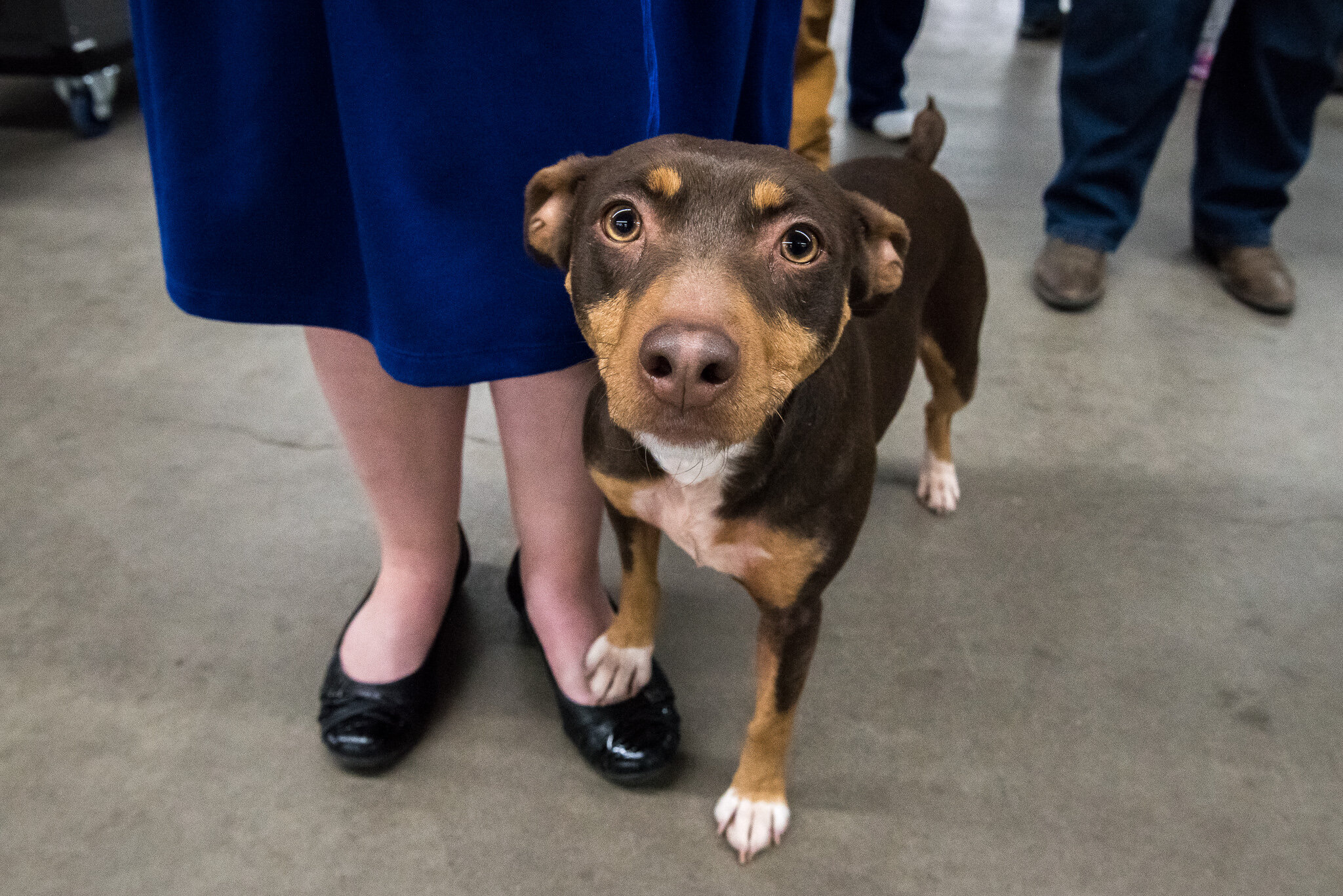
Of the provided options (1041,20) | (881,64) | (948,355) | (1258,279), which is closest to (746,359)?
(948,355)

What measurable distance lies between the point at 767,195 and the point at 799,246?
0.07 m

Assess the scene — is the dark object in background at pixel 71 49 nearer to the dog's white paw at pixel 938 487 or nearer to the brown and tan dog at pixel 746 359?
the brown and tan dog at pixel 746 359

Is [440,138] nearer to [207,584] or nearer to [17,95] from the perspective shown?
[207,584]

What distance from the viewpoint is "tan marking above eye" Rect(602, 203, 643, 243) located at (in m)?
1.04

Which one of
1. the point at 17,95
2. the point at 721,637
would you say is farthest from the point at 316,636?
the point at 17,95

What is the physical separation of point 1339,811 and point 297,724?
5.61 feet

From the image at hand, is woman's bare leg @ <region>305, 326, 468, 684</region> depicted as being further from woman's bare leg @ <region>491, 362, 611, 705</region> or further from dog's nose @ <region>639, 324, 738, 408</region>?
dog's nose @ <region>639, 324, 738, 408</region>

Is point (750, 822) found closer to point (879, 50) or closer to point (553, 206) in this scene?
point (553, 206)

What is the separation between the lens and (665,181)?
1.01m

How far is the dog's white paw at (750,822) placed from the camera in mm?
1459

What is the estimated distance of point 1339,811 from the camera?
156cm

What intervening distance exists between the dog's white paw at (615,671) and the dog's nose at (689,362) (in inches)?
32.1

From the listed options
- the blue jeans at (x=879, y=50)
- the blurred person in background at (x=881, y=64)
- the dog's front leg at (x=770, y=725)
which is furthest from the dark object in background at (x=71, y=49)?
the dog's front leg at (x=770, y=725)

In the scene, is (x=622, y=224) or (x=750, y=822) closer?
(x=622, y=224)
